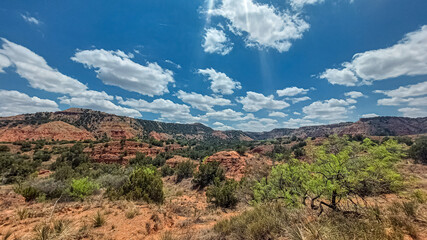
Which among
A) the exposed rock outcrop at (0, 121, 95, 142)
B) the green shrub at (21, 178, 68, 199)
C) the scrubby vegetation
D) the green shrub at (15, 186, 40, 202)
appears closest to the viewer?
the scrubby vegetation

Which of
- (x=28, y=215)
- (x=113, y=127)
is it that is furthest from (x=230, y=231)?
(x=113, y=127)

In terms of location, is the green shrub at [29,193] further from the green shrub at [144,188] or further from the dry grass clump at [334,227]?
the dry grass clump at [334,227]

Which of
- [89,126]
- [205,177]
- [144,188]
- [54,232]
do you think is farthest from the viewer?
[89,126]

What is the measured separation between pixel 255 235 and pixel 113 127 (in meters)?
95.5

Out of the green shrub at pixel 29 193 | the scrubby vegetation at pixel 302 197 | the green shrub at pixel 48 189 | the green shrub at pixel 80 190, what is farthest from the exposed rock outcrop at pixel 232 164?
the green shrub at pixel 29 193

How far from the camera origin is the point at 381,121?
10681 cm

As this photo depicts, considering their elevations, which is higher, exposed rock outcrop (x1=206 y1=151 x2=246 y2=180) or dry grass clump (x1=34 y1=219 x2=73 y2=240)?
dry grass clump (x1=34 y1=219 x2=73 y2=240)

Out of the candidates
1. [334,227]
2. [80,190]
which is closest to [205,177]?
[80,190]

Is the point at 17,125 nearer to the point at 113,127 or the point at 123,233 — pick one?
the point at 113,127

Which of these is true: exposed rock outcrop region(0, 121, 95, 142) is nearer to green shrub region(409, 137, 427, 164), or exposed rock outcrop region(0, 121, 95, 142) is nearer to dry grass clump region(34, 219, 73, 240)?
dry grass clump region(34, 219, 73, 240)

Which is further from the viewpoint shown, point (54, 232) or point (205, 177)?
point (205, 177)

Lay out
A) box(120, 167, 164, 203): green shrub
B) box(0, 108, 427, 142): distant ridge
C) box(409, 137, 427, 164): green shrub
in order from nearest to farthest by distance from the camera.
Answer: box(120, 167, 164, 203): green shrub < box(409, 137, 427, 164): green shrub < box(0, 108, 427, 142): distant ridge

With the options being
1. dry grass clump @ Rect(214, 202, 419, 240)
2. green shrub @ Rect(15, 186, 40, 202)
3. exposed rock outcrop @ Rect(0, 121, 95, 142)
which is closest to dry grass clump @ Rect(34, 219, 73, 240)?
dry grass clump @ Rect(214, 202, 419, 240)

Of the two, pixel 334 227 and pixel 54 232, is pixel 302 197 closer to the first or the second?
pixel 334 227
